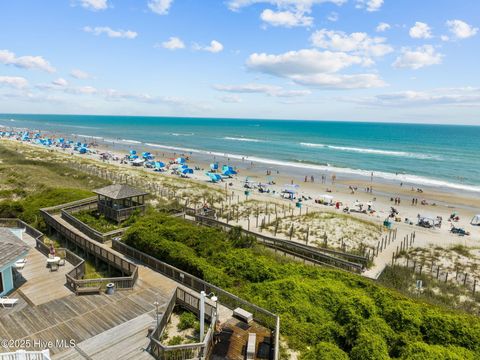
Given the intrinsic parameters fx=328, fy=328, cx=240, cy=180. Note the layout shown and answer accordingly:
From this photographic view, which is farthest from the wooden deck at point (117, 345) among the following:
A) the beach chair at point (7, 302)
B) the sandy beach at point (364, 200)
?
the sandy beach at point (364, 200)

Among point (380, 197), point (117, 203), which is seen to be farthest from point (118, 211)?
point (380, 197)

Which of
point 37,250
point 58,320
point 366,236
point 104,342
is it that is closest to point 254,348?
point 104,342

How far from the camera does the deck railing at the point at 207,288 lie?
11.3m

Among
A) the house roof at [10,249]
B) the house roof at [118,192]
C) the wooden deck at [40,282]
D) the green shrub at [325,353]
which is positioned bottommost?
the wooden deck at [40,282]

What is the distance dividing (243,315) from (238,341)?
1.14m

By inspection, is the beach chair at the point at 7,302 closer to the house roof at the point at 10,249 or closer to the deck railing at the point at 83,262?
the house roof at the point at 10,249

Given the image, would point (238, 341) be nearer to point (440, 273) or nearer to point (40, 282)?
point (40, 282)

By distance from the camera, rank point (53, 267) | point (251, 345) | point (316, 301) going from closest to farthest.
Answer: point (251, 345) → point (316, 301) → point (53, 267)

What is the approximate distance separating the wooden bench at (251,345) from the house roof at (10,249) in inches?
415

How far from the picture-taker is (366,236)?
95.3ft

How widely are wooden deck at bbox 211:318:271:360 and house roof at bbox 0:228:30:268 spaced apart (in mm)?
9614

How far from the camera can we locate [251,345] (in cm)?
997

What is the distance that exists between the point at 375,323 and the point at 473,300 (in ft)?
38.9

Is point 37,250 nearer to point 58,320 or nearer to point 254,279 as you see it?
point 58,320
